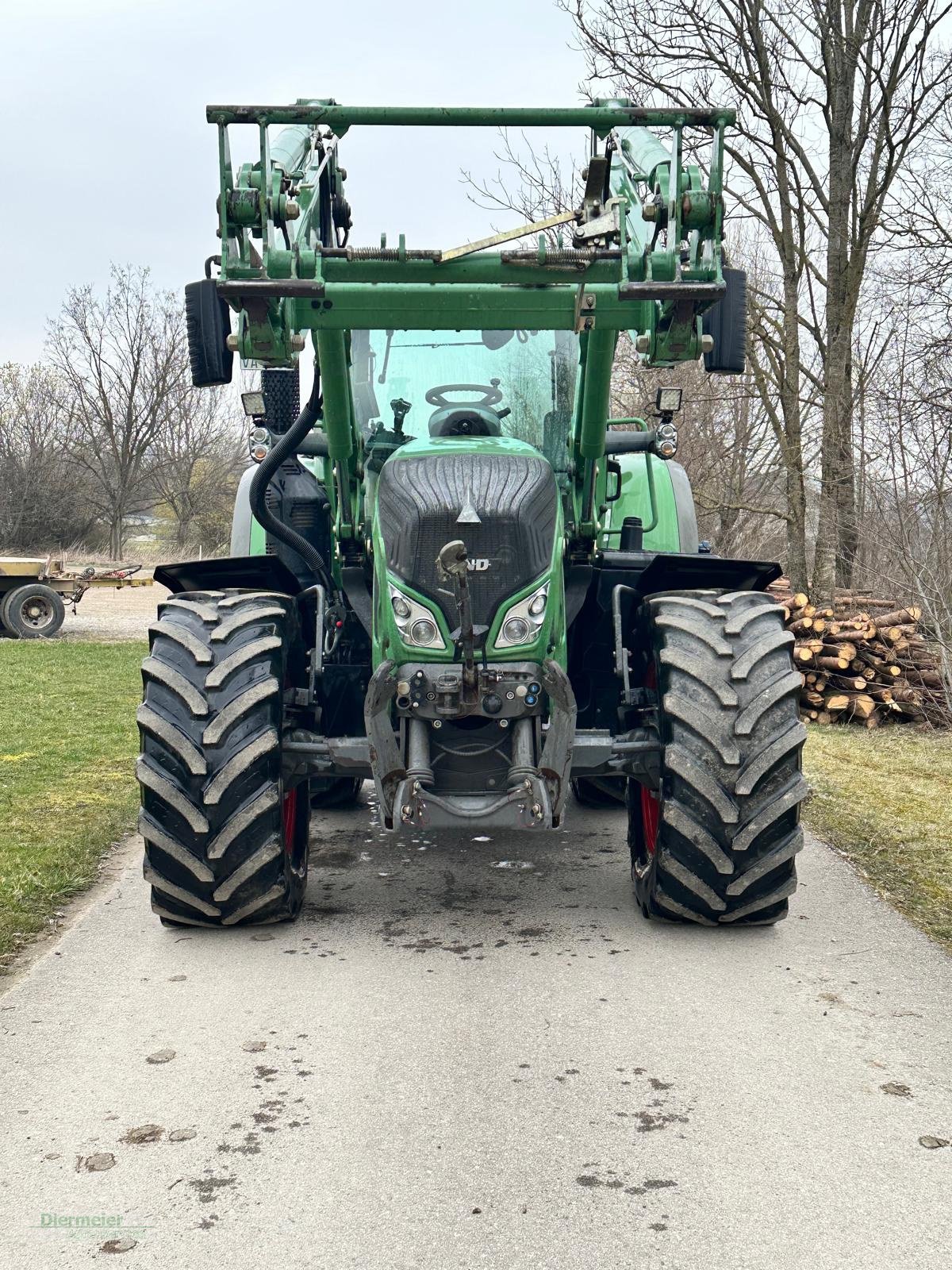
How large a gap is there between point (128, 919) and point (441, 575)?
6.25ft

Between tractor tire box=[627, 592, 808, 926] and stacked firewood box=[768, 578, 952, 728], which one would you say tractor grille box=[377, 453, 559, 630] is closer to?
tractor tire box=[627, 592, 808, 926]

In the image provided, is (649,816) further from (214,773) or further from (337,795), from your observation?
(337,795)

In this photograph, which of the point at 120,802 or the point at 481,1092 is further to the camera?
the point at 120,802

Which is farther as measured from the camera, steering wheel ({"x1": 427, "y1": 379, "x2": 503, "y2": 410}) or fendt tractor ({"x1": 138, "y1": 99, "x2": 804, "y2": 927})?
steering wheel ({"x1": 427, "y1": 379, "x2": 503, "y2": 410})

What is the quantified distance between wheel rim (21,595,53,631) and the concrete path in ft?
53.1

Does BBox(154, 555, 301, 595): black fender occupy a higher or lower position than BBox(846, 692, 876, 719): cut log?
higher

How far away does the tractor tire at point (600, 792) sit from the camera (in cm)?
670

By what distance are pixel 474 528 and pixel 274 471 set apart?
128cm

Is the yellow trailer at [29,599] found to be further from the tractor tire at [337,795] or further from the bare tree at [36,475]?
the bare tree at [36,475]

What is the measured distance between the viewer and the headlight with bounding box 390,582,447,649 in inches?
182

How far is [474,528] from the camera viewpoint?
4637 mm

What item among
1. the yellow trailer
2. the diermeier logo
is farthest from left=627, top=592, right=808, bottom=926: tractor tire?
the yellow trailer

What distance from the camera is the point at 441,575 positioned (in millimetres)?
4566

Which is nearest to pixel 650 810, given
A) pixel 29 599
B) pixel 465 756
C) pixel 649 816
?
pixel 649 816
